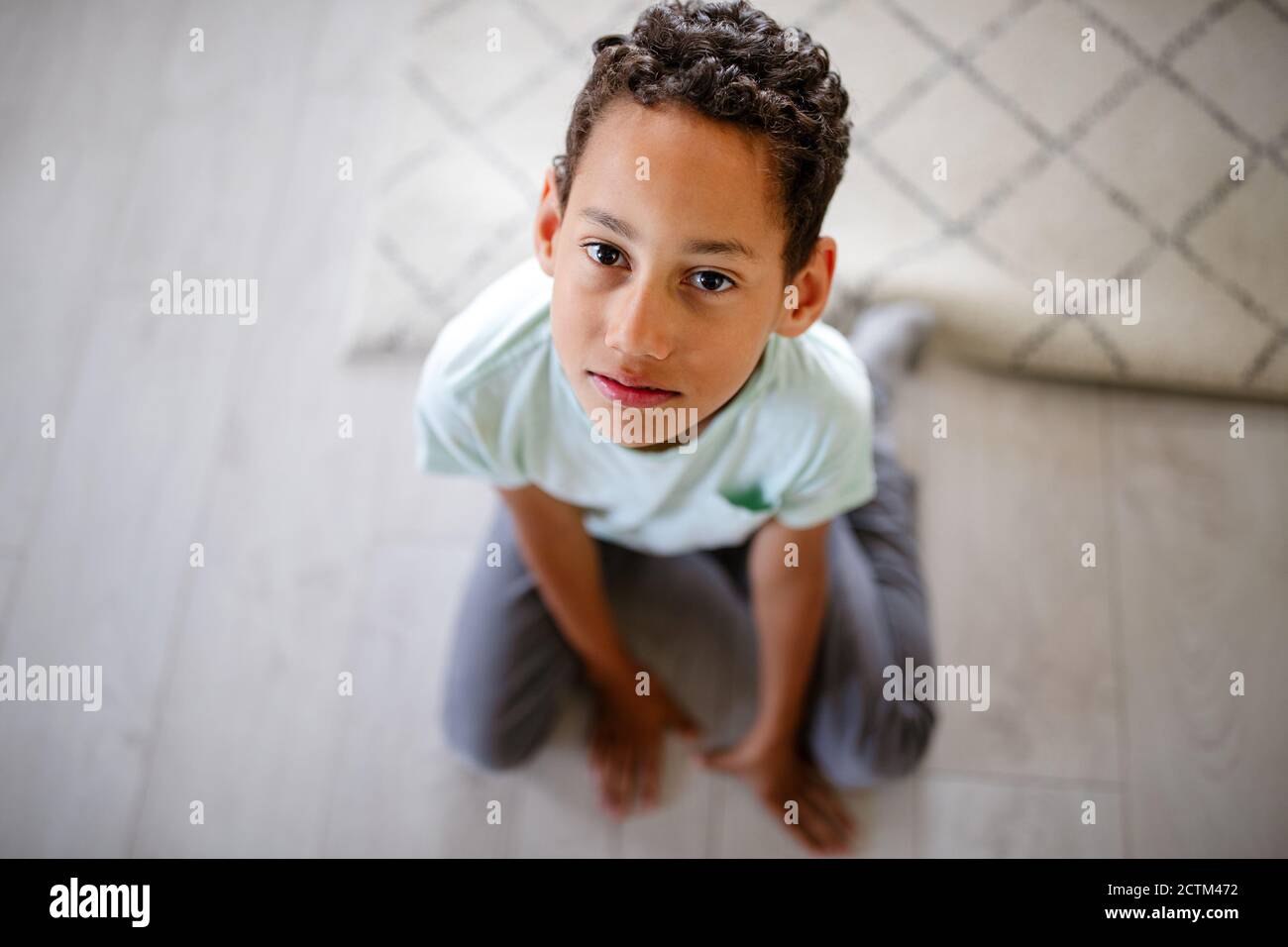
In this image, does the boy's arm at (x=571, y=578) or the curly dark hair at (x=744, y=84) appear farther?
the boy's arm at (x=571, y=578)

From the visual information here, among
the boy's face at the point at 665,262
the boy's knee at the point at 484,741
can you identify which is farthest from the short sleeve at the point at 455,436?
the boy's knee at the point at 484,741

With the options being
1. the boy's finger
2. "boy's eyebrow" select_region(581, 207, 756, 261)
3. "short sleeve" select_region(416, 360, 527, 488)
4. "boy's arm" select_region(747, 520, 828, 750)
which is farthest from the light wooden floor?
"boy's eyebrow" select_region(581, 207, 756, 261)

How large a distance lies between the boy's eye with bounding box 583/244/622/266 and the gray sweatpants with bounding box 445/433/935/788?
460 mm

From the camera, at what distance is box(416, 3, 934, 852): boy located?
0.54 m

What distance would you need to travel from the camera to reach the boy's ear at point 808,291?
2.04 feet

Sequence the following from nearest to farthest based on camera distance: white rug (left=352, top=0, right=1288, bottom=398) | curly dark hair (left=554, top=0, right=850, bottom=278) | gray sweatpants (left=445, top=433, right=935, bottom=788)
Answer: curly dark hair (left=554, top=0, right=850, bottom=278) → gray sweatpants (left=445, top=433, right=935, bottom=788) → white rug (left=352, top=0, right=1288, bottom=398)

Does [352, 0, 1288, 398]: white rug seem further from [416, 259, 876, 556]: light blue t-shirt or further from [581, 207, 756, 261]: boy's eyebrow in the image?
[581, 207, 756, 261]: boy's eyebrow

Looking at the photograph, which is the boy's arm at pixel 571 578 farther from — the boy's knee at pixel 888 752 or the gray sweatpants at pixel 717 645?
the boy's knee at pixel 888 752

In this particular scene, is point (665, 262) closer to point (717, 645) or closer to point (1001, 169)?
point (717, 645)

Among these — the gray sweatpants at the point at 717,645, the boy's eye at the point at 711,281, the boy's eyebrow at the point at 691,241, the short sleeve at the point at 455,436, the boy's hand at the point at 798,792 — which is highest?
the boy's eyebrow at the point at 691,241

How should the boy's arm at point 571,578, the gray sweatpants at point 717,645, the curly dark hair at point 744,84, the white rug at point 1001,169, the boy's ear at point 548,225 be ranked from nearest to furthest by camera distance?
the curly dark hair at point 744,84 → the boy's ear at point 548,225 → the boy's arm at point 571,578 → the gray sweatpants at point 717,645 → the white rug at point 1001,169

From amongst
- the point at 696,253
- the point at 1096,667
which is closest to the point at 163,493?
the point at 696,253

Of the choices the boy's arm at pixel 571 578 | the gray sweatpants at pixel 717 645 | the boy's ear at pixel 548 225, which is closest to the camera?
the boy's ear at pixel 548 225

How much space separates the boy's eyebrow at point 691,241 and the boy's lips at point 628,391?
3.6 inches
